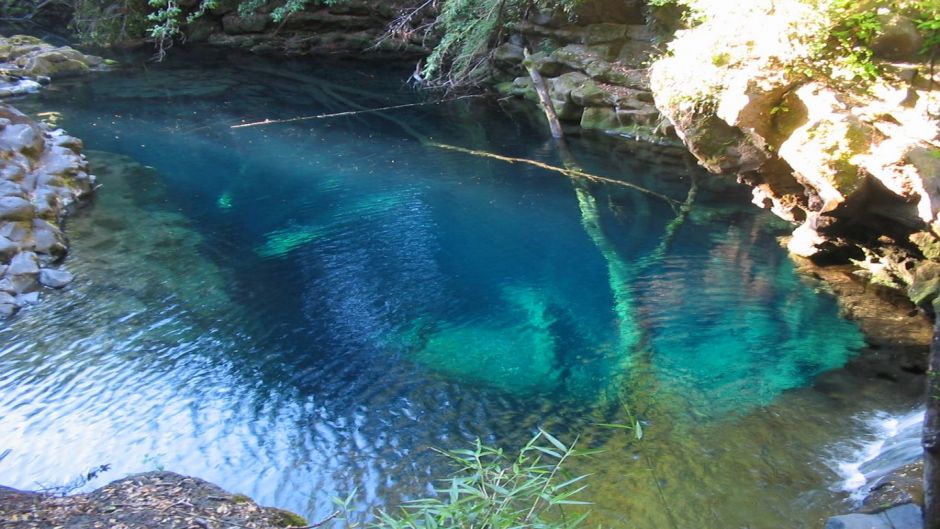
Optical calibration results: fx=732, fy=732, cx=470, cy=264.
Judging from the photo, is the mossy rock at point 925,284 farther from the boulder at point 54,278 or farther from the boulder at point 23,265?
the boulder at point 23,265

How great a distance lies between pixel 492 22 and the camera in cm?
1634

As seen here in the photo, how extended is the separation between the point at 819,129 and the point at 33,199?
11520 millimetres

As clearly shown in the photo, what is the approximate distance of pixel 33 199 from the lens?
38.7 ft

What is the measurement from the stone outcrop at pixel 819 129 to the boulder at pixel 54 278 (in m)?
8.42

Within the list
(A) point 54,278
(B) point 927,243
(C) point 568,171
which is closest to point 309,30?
(C) point 568,171

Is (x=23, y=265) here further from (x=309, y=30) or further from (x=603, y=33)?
(x=309, y=30)

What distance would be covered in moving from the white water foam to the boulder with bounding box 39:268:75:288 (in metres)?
9.38

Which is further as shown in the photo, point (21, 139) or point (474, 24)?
point (474, 24)

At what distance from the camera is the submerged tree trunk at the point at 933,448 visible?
3.68m

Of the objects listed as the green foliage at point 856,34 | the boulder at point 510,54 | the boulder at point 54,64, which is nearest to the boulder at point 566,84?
the boulder at point 510,54

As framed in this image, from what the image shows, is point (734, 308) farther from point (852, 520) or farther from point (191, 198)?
point (191, 198)

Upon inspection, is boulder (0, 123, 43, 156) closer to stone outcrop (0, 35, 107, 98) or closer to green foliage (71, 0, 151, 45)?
stone outcrop (0, 35, 107, 98)

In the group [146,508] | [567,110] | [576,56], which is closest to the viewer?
A: [146,508]

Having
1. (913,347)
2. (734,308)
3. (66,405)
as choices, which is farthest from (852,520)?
(66,405)
